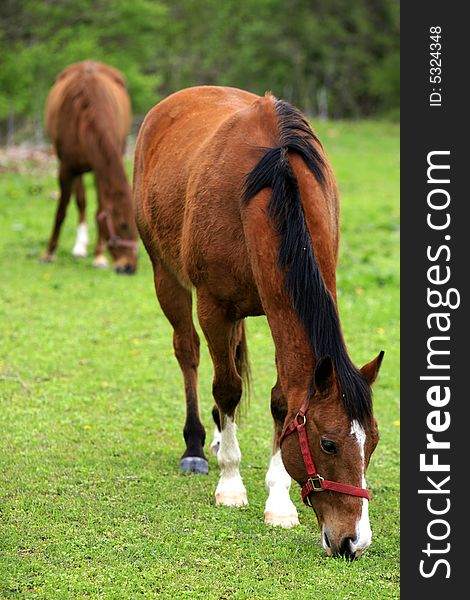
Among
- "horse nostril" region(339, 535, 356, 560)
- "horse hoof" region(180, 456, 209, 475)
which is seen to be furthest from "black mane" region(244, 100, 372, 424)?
"horse hoof" region(180, 456, 209, 475)

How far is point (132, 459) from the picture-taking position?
543 cm

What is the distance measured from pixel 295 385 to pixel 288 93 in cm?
2674

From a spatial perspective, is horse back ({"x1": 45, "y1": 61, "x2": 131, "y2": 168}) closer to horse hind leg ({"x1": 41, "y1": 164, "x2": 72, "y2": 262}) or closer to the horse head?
horse hind leg ({"x1": 41, "y1": 164, "x2": 72, "y2": 262})

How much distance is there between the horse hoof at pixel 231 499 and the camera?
188 inches

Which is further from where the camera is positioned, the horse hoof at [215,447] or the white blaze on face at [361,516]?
the horse hoof at [215,447]

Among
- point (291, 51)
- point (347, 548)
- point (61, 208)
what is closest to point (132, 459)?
point (347, 548)

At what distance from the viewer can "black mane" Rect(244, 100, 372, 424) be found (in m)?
3.70

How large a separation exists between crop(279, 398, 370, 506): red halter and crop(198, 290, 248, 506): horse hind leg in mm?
861

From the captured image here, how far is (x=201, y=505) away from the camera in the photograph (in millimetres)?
4746

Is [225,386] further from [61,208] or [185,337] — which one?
[61,208]

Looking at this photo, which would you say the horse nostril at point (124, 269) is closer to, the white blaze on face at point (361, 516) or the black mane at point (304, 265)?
the black mane at point (304, 265)

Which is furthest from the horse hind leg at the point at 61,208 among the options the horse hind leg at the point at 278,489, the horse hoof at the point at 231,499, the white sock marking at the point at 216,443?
the horse hind leg at the point at 278,489

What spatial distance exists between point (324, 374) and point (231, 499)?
134cm

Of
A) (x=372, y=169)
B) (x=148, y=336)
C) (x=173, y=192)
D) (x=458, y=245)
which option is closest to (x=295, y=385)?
(x=173, y=192)
